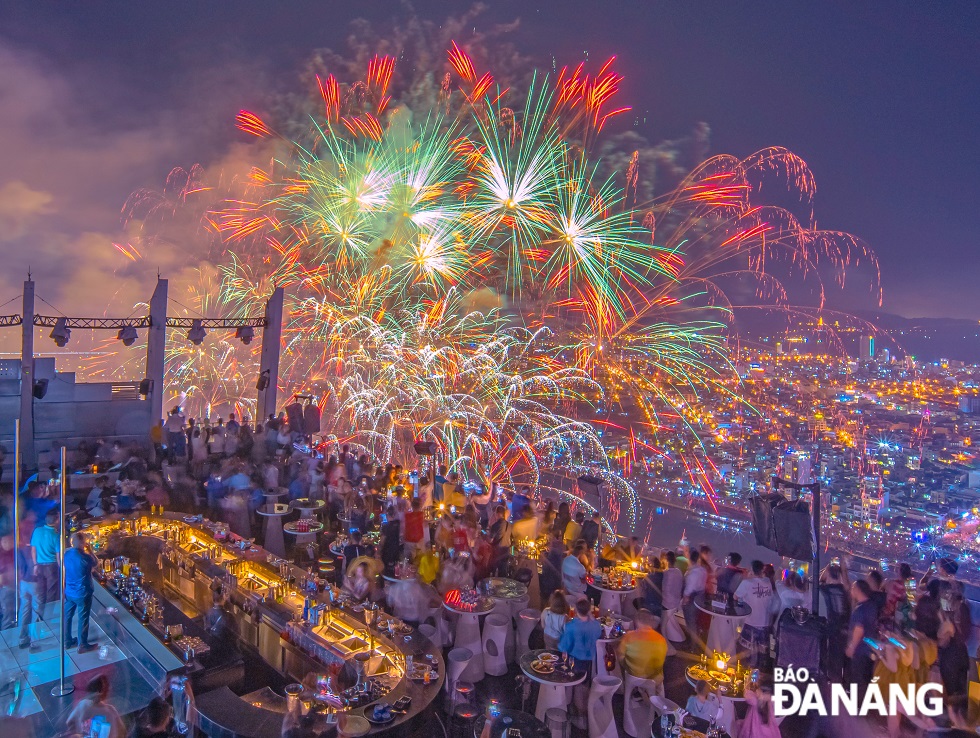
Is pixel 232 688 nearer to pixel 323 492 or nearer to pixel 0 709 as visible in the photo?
pixel 0 709

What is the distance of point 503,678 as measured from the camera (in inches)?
234

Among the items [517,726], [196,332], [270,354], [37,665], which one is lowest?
[37,665]

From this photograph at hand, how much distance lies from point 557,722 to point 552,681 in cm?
32

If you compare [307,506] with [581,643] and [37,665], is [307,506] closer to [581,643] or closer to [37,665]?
[37,665]

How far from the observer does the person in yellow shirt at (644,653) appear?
4.94 metres

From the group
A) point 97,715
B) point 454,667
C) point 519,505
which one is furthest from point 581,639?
point 519,505

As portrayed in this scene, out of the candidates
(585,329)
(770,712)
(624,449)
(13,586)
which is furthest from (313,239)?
(624,449)

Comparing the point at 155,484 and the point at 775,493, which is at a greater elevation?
the point at 775,493

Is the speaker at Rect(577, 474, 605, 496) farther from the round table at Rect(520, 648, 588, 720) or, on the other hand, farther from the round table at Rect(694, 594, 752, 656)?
the round table at Rect(520, 648, 588, 720)

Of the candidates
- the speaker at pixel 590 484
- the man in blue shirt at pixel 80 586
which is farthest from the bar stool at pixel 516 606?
the man in blue shirt at pixel 80 586

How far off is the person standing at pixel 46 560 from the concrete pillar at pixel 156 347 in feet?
23.4

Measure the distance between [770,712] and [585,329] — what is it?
26896mm

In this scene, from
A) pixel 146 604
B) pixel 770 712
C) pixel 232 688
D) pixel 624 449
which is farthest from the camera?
pixel 624 449

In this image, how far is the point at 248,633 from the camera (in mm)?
5742
